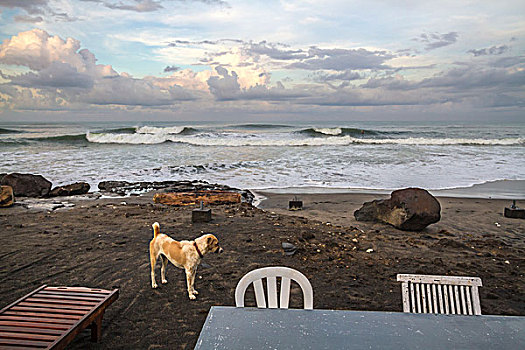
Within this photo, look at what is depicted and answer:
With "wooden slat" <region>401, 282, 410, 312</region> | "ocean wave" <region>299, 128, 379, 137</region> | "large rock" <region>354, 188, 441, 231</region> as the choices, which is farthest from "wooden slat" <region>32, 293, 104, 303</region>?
A: "ocean wave" <region>299, 128, 379, 137</region>

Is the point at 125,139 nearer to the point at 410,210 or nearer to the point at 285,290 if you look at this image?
the point at 410,210

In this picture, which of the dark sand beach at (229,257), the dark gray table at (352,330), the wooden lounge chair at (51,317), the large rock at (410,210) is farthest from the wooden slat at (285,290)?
the large rock at (410,210)

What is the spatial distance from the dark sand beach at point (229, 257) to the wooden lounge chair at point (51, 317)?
15.0 inches

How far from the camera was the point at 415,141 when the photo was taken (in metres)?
34.7

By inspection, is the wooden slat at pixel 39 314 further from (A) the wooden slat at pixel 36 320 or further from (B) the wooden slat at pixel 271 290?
(B) the wooden slat at pixel 271 290

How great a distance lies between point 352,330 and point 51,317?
2.42 m

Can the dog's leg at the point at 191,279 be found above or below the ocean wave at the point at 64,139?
above

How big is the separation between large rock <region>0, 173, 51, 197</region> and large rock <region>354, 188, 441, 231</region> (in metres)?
8.98

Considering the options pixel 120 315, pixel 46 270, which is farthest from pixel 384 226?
pixel 46 270

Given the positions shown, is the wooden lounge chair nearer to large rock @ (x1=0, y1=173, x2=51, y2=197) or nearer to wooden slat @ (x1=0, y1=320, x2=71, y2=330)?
wooden slat @ (x1=0, y1=320, x2=71, y2=330)

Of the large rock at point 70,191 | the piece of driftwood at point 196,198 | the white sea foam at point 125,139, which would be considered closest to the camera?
the piece of driftwood at point 196,198

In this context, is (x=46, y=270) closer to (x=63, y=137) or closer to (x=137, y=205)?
(x=137, y=205)

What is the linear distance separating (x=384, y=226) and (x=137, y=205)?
5675 mm

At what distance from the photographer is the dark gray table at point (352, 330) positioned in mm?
1759
